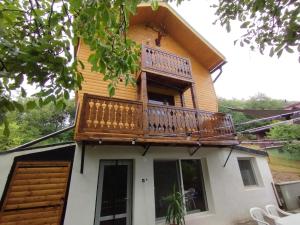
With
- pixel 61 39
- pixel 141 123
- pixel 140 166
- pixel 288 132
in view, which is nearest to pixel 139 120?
pixel 141 123

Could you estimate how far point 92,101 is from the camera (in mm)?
4652

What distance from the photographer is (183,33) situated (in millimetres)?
8734

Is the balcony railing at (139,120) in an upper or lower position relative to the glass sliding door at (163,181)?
upper

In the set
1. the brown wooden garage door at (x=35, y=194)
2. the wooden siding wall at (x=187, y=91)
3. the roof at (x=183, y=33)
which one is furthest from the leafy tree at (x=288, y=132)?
the brown wooden garage door at (x=35, y=194)

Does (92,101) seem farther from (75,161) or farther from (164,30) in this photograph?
(164,30)

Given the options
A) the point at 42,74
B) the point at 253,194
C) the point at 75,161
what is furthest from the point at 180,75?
the point at 42,74

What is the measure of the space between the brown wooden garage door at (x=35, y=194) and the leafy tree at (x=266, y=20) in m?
4.71

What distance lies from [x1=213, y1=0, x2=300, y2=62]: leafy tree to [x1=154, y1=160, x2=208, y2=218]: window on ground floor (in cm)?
433

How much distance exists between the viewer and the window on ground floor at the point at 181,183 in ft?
17.5

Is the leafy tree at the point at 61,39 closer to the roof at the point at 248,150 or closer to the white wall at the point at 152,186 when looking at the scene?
the white wall at the point at 152,186

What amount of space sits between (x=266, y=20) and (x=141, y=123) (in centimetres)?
357

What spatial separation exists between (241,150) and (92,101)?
19.8ft

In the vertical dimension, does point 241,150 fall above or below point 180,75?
below

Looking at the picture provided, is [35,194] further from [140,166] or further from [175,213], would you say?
[175,213]
